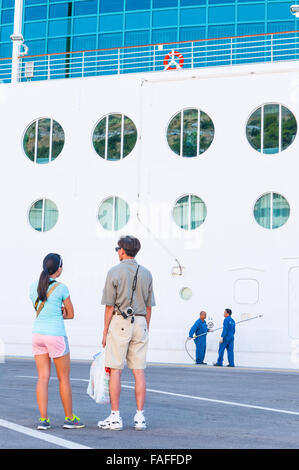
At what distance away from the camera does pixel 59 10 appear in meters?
37.7

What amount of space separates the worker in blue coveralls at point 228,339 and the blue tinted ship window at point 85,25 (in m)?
19.3

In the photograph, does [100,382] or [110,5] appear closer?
[100,382]

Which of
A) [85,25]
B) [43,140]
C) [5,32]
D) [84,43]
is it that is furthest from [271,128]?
[5,32]

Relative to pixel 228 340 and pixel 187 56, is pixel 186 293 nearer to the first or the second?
pixel 228 340

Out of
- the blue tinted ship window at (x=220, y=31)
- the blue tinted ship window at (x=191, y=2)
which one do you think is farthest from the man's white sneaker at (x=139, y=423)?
the blue tinted ship window at (x=191, y=2)

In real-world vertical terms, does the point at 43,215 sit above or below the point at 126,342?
above

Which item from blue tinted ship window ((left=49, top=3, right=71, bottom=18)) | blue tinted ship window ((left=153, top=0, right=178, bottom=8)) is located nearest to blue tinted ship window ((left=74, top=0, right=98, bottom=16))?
blue tinted ship window ((left=49, top=3, right=71, bottom=18))

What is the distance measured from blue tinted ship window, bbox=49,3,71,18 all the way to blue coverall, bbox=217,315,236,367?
20995 mm

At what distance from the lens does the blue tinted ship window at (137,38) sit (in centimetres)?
3569

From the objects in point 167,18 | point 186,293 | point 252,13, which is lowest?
point 186,293

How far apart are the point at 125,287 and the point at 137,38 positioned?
29.7 meters

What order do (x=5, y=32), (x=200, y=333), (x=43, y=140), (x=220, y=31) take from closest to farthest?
1. (x=200, y=333)
2. (x=43, y=140)
3. (x=220, y=31)
4. (x=5, y=32)

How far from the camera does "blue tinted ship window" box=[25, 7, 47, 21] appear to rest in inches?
1499

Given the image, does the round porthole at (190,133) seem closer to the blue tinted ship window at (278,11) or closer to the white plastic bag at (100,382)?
the blue tinted ship window at (278,11)
